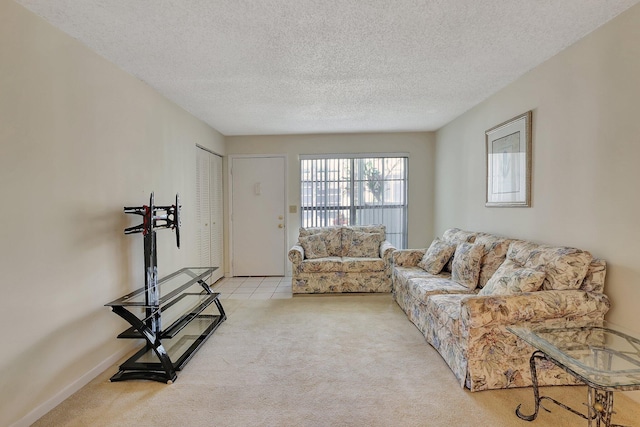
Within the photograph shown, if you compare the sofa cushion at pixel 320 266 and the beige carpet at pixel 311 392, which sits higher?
the sofa cushion at pixel 320 266

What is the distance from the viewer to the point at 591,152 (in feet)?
7.43

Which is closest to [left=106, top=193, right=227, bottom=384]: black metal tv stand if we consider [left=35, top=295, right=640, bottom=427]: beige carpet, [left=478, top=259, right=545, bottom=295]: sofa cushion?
[left=35, top=295, right=640, bottom=427]: beige carpet

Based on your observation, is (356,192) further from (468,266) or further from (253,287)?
(468,266)

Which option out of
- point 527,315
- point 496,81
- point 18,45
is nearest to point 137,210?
point 18,45

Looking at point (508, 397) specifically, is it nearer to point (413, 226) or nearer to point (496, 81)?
point (496, 81)

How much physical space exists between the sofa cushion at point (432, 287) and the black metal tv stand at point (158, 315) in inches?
77.7

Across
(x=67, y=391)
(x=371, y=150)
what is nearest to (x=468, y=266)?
(x=371, y=150)

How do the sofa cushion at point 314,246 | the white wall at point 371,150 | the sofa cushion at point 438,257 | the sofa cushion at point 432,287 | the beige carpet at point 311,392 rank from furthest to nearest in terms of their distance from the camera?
the white wall at point 371,150 → the sofa cushion at point 314,246 → the sofa cushion at point 438,257 → the sofa cushion at point 432,287 → the beige carpet at point 311,392

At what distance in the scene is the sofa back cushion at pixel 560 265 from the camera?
215cm

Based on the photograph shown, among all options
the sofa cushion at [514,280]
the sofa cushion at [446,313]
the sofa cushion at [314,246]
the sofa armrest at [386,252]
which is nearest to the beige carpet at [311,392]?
the sofa cushion at [446,313]

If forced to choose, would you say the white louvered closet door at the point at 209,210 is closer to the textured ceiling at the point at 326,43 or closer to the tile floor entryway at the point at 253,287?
the tile floor entryway at the point at 253,287

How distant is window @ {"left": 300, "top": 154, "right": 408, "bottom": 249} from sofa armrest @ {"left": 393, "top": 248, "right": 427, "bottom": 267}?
1.39 metres

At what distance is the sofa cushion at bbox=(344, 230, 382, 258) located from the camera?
478 centimetres

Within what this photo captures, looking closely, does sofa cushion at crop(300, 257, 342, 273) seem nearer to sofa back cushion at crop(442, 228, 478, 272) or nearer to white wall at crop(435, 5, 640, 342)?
sofa back cushion at crop(442, 228, 478, 272)
